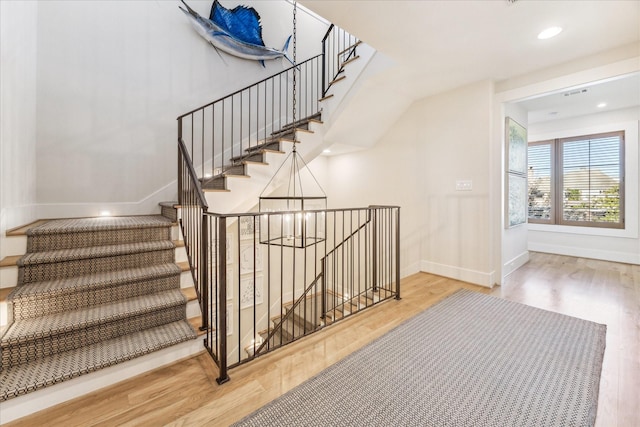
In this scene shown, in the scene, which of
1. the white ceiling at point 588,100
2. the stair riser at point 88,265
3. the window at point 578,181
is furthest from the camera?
the window at point 578,181

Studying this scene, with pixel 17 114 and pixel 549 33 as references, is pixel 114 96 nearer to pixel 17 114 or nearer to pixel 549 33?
pixel 17 114

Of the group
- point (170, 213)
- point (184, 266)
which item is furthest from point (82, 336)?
point (170, 213)

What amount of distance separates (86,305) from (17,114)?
1938 mm

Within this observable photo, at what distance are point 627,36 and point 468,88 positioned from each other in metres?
1.38

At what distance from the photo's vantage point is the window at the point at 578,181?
487 centimetres

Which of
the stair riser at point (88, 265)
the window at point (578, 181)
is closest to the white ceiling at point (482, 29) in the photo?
the stair riser at point (88, 265)

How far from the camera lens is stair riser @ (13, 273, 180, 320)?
1.76 meters

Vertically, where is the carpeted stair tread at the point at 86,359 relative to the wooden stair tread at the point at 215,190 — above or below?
below

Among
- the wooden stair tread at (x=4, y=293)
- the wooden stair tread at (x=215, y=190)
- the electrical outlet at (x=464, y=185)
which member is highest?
the electrical outlet at (x=464, y=185)

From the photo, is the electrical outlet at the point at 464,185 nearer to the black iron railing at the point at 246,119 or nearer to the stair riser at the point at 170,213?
the black iron railing at the point at 246,119

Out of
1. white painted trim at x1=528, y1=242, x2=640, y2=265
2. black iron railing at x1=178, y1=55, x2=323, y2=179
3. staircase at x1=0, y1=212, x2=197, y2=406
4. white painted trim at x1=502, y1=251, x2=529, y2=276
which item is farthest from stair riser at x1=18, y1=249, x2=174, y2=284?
white painted trim at x1=528, y1=242, x2=640, y2=265

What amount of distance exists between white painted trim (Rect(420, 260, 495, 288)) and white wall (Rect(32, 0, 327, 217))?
394cm

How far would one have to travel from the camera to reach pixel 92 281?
78.8 inches

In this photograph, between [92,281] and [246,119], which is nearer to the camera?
[92,281]
